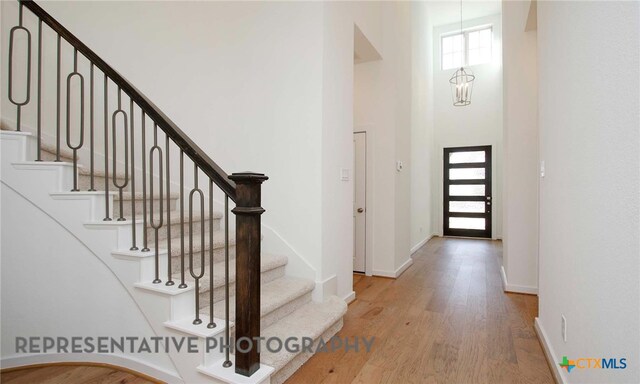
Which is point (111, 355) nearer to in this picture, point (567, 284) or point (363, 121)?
point (567, 284)

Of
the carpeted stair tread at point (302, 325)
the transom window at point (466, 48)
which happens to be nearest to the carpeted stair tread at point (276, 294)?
A: the carpeted stair tread at point (302, 325)

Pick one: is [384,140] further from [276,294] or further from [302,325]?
[302,325]

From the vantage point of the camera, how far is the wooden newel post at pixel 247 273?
170 cm

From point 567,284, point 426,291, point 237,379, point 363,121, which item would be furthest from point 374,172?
point 237,379

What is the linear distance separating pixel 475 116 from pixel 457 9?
2.59 metres

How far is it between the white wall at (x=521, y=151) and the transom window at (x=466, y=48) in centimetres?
487

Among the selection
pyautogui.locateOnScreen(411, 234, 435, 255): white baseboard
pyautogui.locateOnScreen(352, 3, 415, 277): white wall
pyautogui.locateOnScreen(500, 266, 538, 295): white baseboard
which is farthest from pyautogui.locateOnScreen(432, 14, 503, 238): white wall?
pyautogui.locateOnScreen(500, 266, 538, 295): white baseboard

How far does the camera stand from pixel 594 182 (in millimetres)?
1409

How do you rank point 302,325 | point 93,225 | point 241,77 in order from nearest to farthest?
1. point 93,225
2. point 302,325
3. point 241,77

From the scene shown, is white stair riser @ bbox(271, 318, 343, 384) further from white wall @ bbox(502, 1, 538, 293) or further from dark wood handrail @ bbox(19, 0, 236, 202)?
white wall @ bbox(502, 1, 538, 293)

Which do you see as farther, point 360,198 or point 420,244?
point 420,244

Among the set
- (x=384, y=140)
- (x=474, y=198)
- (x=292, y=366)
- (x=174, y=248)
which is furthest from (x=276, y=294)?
(x=474, y=198)

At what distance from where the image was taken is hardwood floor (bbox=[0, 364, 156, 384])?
2064 millimetres

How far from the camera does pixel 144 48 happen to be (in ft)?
11.7
